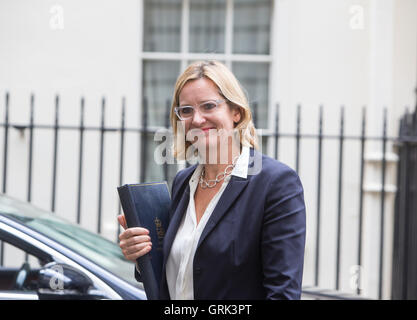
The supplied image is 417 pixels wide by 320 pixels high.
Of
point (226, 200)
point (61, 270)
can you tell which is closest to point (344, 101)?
point (61, 270)

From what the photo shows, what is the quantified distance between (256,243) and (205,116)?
1.48 ft

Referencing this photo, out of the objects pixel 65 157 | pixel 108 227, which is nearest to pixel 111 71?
pixel 65 157

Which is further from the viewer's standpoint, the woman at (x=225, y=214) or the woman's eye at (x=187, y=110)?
the woman's eye at (x=187, y=110)

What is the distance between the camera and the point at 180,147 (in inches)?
78.4

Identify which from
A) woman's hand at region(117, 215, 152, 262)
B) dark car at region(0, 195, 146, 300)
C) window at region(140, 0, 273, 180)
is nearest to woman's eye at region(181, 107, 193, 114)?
woman's hand at region(117, 215, 152, 262)

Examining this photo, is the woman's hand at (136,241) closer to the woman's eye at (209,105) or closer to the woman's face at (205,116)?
the woman's face at (205,116)

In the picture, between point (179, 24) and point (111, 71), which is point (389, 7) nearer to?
point (179, 24)

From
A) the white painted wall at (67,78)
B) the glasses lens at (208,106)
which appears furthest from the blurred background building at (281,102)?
the glasses lens at (208,106)

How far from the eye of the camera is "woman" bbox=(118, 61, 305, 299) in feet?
5.27

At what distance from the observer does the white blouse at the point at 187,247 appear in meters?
1.70

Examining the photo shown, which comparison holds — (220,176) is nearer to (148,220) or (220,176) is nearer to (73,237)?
(148,220)

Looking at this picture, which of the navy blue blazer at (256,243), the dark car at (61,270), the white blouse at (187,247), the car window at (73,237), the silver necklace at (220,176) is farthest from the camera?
the car window at (73,237)
